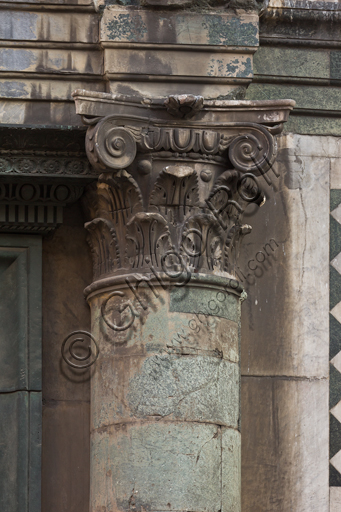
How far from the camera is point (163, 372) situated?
7.00m

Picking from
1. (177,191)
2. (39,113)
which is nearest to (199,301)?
(177,191)

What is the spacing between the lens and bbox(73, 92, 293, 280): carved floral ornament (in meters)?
7.17

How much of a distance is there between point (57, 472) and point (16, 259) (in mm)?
1544

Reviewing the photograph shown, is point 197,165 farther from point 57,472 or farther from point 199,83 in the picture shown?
point 57,472

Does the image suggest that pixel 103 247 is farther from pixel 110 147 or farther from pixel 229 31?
pixel 229 31

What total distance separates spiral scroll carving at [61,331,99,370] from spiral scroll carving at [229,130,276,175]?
1.61 metres

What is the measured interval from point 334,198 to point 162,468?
2.51 meters

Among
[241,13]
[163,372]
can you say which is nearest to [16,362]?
[163,372]

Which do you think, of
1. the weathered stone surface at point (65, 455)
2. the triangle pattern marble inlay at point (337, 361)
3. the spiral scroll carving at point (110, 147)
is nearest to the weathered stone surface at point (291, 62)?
the spiral scroll carving at point (110, 147)

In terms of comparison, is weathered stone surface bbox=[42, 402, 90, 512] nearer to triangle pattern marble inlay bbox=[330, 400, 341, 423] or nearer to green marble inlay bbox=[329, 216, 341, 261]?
triangle pattern marble inlay bbox=[330, 400, 341, 423]

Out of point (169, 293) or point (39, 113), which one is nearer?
point (169, 293)

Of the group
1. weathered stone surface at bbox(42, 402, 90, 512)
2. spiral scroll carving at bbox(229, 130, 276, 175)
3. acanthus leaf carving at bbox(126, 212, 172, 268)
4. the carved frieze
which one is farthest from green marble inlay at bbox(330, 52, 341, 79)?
weathered stone surface at bbox(42, 402, 90, 512)

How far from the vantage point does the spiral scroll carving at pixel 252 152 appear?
725 cm

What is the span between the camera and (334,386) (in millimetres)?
7688
